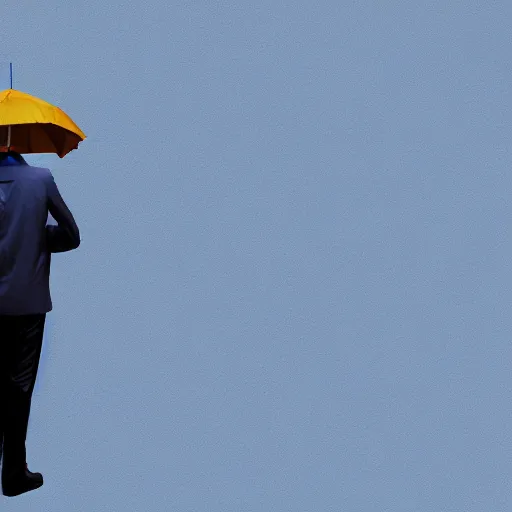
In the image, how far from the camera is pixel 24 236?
2.91 meters

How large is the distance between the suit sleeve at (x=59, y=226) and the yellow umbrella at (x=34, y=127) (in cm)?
22

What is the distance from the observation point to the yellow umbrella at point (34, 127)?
9.28 feet

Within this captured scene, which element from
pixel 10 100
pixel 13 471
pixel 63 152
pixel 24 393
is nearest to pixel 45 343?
pixel 24 393

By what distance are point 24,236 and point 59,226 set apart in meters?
0.17

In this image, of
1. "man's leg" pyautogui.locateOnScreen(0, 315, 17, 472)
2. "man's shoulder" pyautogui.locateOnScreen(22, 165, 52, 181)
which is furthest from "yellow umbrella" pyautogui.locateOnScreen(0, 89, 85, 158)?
"man's leg" pyautogui.locateOnScreen(0, 315, 17, 472)

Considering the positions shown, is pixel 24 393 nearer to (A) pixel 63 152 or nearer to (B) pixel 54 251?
(B) pixel 54 251

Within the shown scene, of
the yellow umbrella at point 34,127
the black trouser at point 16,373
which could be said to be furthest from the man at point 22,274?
the yellow umbrella at point 34,127

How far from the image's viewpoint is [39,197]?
116 inches

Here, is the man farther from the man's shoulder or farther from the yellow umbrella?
the yellow umbrella

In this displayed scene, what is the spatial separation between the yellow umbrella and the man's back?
0.66 feet

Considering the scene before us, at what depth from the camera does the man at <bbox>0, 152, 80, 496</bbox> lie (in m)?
2.90

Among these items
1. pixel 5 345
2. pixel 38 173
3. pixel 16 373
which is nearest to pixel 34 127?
pixel 38 173

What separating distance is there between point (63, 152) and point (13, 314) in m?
0.80

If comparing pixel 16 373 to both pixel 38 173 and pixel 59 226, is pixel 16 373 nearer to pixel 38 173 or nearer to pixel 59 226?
pixel 59 226
